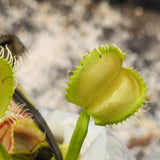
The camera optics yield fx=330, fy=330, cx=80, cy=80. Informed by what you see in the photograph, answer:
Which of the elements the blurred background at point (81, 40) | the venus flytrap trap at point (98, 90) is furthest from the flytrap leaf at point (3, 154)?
the blurred background at point (81, 40)

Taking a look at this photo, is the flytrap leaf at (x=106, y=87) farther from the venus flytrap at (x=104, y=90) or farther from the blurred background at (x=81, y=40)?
the blurred background at (x=81, y=40)

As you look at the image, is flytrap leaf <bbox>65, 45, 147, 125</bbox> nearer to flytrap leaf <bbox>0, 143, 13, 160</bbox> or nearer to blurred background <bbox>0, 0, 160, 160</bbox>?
flytrap leaf <bbox>0, 143, 13, 160</bbox>

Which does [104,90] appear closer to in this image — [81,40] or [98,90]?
[98,90]

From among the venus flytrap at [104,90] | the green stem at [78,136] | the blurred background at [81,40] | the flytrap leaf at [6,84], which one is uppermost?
the flytrap leaf at [6,84]

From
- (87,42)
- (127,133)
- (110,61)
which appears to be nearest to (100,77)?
(110,61)

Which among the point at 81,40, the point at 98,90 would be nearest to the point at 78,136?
the point at 98,90

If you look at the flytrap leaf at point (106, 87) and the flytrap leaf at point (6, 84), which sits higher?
the flytrap leaf at point (6, 84)

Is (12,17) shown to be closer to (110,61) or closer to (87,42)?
(87,42)
